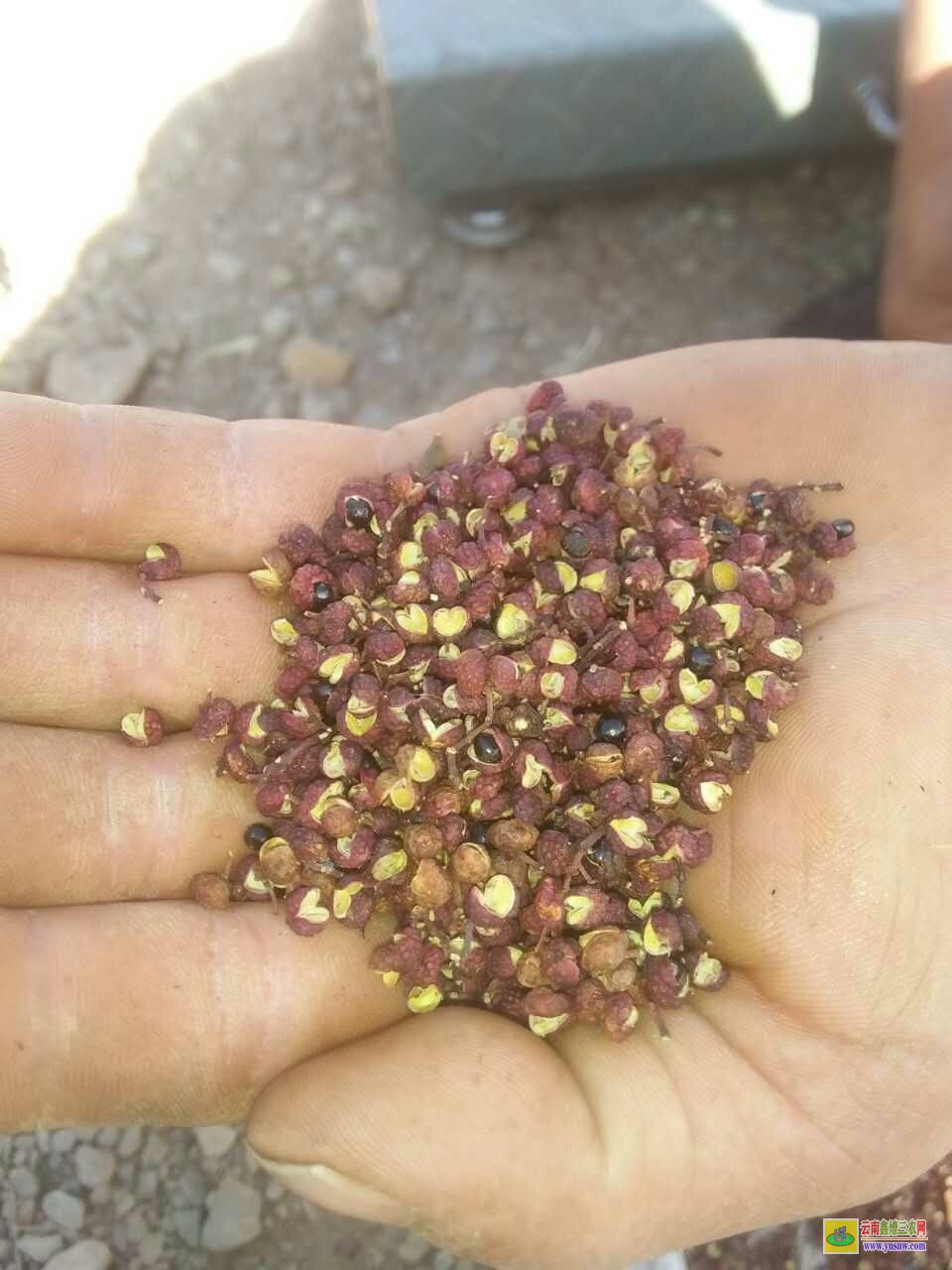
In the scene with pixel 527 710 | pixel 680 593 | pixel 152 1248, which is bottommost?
pixel 152 1248

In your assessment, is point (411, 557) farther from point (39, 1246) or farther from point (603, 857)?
point (39, 1246)

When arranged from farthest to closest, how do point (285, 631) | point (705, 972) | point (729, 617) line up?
point (285, 631) < point (729, 617) < point (705, 972)

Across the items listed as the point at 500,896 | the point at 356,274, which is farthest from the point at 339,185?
the point at 500,896

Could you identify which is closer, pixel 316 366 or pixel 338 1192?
pixel 338 1192

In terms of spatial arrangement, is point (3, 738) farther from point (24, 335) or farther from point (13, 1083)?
point (24, 335)

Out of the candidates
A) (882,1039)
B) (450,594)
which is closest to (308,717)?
(450,594)

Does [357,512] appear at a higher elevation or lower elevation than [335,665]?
higher
